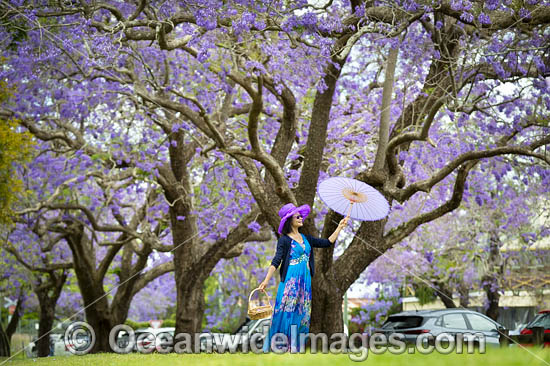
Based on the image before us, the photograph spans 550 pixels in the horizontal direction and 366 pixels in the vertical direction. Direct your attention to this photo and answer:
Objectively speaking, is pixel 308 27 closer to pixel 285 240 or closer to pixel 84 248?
pixel 285 240

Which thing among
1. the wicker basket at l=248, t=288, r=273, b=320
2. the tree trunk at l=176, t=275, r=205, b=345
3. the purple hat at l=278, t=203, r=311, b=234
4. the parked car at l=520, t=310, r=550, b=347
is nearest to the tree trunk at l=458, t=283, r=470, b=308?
the parked car at l=520, t=310, r=550, b=347

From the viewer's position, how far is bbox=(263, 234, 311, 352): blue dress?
7859mm

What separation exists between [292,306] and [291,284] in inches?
9.3

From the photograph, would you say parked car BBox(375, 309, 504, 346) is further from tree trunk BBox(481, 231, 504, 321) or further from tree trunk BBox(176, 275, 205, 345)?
tree trunk BBox(481, 231, 504, 321)

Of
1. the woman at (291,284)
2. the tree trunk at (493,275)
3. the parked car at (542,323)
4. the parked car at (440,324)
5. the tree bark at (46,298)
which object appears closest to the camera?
the woman at (291,284)

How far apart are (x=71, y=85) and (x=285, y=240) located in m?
8.13

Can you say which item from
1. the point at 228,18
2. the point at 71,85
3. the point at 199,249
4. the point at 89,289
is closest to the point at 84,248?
the point at 89,289

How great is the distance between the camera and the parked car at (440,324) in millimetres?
12266

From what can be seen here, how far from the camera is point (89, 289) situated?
1878 centimetres

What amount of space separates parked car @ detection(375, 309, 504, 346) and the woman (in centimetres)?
476

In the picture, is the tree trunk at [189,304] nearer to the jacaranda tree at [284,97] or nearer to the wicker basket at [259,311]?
the jacaranda tree at [284,97]

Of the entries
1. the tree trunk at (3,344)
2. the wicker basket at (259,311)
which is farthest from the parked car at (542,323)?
the tree trunk at (3,344)

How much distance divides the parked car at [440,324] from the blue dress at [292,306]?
4.81 metres

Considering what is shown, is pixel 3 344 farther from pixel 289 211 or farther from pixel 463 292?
pixel 289 211
